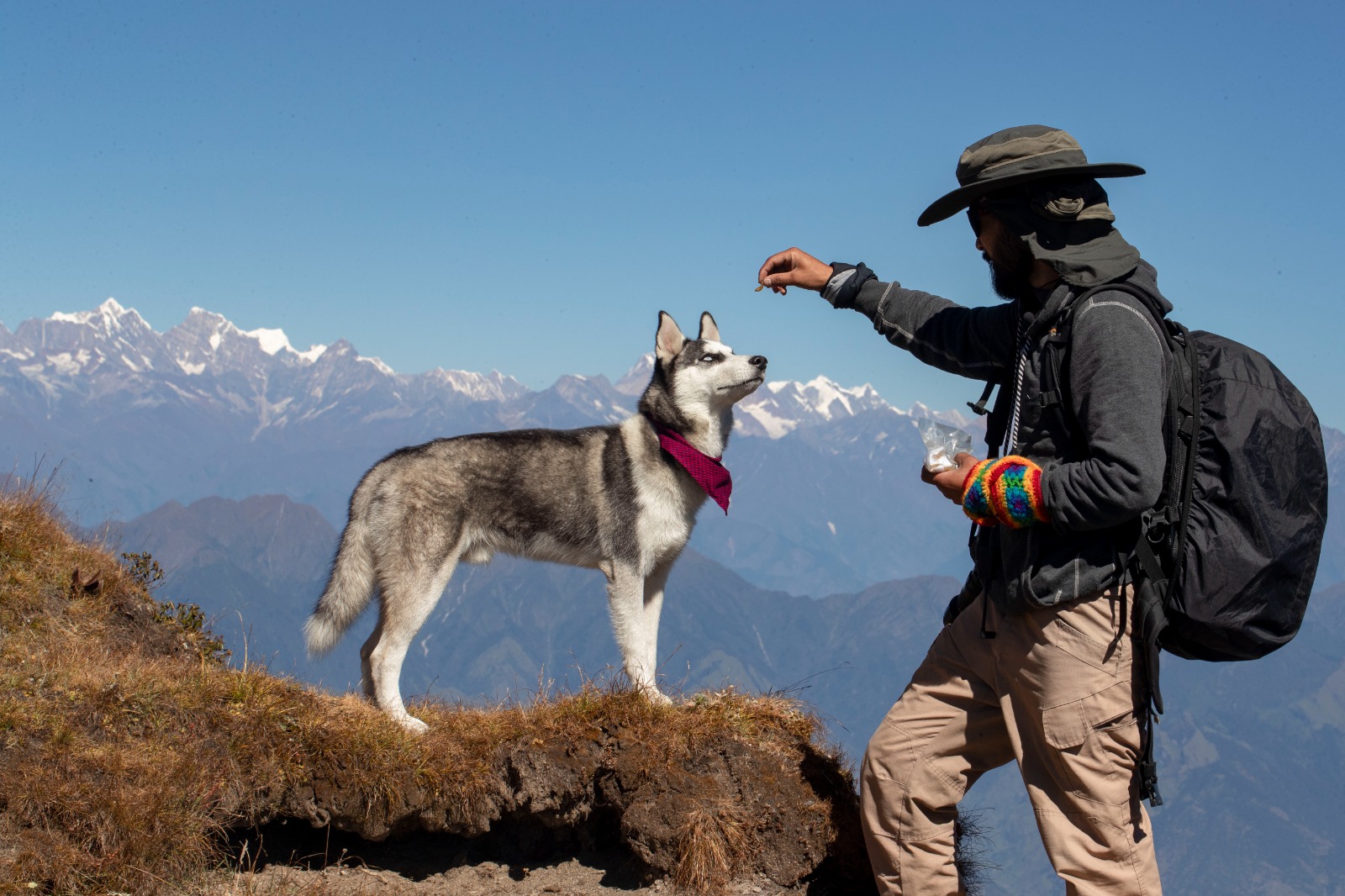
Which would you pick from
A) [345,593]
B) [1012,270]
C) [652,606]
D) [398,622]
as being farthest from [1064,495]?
[345,593]

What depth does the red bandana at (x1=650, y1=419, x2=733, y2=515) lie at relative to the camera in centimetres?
889

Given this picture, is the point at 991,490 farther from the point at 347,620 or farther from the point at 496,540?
the point at 347,620

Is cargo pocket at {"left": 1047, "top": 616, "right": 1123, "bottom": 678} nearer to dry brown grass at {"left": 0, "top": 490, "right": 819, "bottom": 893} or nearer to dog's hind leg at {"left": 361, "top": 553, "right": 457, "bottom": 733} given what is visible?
dry brown grass at {"left": 0, "top": 490, "right": 819, "bottom": 893}

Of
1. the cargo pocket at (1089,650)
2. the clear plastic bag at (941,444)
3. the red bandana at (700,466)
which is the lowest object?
the cargo pocket at (1089,650)

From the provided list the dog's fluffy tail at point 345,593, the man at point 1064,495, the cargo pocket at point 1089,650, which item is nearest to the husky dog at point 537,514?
the dog's fluffy tail at point 345,593

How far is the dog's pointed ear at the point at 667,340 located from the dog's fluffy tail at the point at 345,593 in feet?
11.0

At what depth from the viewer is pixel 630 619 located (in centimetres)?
858

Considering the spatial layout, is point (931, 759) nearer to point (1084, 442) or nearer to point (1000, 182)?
point (1084, 442)

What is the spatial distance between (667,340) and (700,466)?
1589 millimetres

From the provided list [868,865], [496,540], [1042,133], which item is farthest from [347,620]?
[1042,133]

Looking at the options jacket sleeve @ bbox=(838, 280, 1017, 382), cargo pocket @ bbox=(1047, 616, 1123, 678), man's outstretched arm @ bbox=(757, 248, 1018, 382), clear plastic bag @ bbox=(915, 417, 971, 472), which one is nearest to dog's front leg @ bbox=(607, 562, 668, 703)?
man's outstretched arm @ bbox=(757, 248, 1018, 382)

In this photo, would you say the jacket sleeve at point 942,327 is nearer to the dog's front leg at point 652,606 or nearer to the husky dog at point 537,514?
the husky dog at point 537,514

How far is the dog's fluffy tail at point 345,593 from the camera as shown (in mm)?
8625

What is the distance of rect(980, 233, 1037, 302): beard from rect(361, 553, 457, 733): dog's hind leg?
5.53 m
